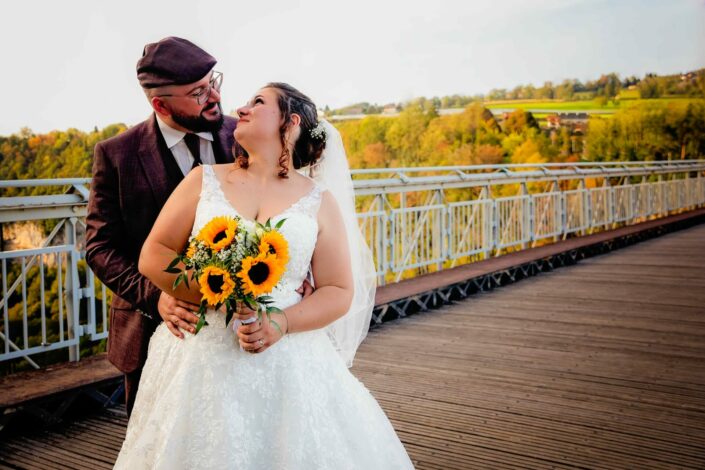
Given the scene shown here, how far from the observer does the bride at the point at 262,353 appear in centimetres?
194

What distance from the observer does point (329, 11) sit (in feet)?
185

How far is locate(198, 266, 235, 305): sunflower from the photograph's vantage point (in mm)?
1705

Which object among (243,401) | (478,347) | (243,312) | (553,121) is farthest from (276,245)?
(553,121)

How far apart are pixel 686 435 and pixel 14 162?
30.8m

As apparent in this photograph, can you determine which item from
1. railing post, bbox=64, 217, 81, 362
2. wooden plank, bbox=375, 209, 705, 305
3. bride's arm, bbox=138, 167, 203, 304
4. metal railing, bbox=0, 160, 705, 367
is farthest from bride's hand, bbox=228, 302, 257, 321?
wooden plank, bbox=375, 209, 705, 305

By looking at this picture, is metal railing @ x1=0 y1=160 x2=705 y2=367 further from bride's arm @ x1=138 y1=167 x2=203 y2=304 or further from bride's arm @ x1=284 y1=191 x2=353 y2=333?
bride's arm @ x1=284 y1=191 x2=353 y2=333

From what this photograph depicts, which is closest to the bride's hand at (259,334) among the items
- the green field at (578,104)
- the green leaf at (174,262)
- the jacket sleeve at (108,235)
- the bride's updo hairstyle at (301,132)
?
the green leaf at (174,262)

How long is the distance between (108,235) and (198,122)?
43 cm

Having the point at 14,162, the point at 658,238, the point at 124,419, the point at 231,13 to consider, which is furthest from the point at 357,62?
the point at 124,419

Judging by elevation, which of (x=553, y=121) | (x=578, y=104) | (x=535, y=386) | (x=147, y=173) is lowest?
(x=535, y=386)

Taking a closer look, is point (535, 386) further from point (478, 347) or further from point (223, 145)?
point (223, 145)

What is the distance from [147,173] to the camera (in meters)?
2.14

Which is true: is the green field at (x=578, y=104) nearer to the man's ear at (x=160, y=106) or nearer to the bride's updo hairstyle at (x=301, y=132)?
the bride's updo hairstyle at (x=301, y=132)

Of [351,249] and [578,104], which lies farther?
[578,104]
